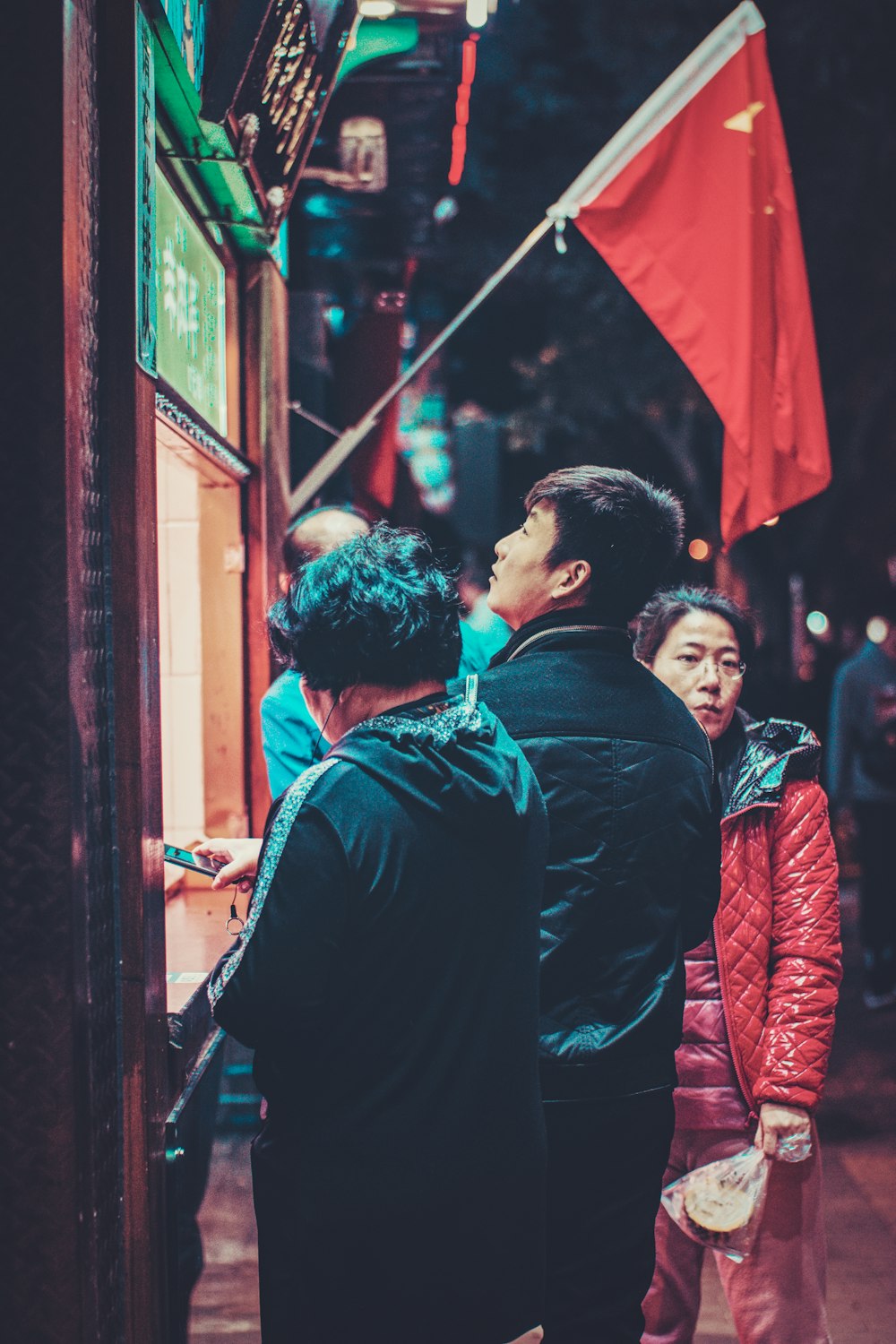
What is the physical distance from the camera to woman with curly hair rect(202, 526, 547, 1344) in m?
1.76

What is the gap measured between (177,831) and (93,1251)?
7.63ft

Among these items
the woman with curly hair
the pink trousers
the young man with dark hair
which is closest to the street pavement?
the pink trousers

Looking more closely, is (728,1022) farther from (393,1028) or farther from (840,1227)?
(840,1227)

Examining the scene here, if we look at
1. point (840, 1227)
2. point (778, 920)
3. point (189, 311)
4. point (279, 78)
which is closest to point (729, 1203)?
point (778, 920)

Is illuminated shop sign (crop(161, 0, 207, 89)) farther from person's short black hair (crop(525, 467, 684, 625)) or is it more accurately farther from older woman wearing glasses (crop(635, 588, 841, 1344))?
older woman wearing glasses (crop(635, 588, 841, 1344))

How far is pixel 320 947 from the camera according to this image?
5.69 ft

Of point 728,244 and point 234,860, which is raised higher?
point 728,244

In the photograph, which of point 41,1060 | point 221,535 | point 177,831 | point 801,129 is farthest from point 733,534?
point 801,129

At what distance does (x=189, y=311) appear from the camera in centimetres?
320

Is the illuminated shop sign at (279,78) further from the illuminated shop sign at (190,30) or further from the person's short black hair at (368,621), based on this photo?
the person's short black hair at (368,621)

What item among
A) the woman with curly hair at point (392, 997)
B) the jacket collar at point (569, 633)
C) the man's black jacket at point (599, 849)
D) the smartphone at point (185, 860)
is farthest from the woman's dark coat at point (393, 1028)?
the smartphone at point (185, 860)

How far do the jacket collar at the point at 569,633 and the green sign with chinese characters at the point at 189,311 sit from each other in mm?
1086

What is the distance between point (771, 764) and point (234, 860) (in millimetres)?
1328

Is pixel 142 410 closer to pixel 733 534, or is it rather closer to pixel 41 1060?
pixel 41 1060
